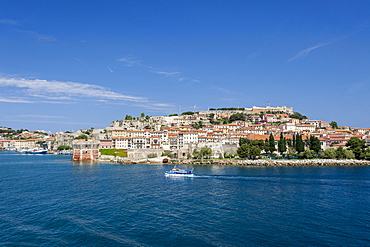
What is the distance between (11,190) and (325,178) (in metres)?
36.5

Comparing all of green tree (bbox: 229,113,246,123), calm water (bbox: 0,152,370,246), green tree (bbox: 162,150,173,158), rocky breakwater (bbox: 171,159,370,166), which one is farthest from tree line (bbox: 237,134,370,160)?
green tree (bbox: 229,113,246,123)

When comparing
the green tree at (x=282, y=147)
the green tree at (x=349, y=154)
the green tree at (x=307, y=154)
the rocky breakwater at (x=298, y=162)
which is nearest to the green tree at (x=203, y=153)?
the rocky breakwater at (x=298, y=162)

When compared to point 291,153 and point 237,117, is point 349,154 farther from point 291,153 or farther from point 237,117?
point 237,117

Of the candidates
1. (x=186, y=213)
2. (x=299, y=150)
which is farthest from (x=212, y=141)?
(x=186, y=213)

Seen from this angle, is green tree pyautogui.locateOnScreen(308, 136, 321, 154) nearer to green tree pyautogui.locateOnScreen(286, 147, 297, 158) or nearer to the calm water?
green tree pyautogui.locateOnScreen(286, 147, 297, 158)

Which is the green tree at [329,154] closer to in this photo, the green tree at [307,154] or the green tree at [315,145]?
the green tree at [307,154]

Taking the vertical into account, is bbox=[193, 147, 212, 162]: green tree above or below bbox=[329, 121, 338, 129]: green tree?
below

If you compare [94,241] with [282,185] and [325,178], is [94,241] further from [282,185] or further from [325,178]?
[325,178]

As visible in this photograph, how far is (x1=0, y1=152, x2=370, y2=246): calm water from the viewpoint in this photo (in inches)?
666

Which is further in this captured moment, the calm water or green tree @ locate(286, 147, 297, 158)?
green tree @ locate(286, 147, 297, 158)

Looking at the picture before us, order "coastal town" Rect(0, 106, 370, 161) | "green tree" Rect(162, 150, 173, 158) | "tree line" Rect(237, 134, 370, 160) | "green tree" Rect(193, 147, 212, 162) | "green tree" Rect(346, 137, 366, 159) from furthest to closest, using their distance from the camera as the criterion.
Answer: "green tree" Rect(162, 150, 173, 158)
"coastal town" Rect(0, 106, 370, 161)
"green tree" Rect(193, 147, 212, 162)
"green tree" Rect(346, 137, 366, 159)
"tree line" Rect(237, 134, 370, 160)

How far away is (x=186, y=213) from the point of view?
22000 mm

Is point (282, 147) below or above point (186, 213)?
above

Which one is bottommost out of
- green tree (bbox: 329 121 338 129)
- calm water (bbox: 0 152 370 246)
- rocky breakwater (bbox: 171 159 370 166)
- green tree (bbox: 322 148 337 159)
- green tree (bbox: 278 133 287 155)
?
calm water (bbox: 0 152 370 246)
